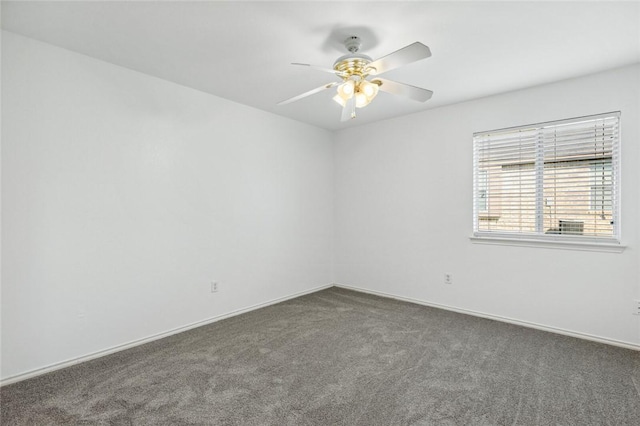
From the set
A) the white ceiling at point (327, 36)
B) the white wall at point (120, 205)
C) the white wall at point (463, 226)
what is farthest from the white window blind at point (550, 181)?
the white wall at point (120, 205)

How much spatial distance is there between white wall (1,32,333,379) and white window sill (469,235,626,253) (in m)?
2.49

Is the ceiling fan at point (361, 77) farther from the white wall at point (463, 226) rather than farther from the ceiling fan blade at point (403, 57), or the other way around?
the white wall at point (463, 226)

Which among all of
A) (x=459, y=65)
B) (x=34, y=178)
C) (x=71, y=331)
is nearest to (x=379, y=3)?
(x=459, y=65)

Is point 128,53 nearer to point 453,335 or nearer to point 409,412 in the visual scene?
point 409,412

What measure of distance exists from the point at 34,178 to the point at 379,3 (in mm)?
2644

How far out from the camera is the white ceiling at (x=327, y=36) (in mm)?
1996

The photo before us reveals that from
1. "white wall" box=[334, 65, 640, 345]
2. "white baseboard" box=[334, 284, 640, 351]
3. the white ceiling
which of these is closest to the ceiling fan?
the white ceiling

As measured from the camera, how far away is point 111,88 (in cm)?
275

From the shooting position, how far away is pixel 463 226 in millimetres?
3775

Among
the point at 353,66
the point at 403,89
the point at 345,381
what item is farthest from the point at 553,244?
the point at 353,66

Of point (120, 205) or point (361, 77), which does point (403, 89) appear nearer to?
point (361, 77)

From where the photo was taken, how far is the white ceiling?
200cm

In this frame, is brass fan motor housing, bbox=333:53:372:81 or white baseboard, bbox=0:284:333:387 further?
white baseboard, bbox=0:284:333:387

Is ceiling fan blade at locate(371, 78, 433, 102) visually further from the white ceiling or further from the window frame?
the window frame
